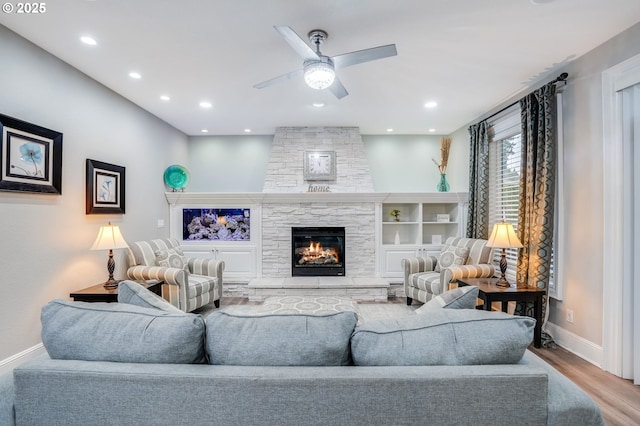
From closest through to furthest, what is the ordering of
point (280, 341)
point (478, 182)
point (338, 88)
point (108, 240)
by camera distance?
1. point (280, 341)
2. point (338, 88)
3. point (108, 240)
4. point (478, 182)

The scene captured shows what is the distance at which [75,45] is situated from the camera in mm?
2594

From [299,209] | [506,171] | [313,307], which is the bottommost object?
[313,307]

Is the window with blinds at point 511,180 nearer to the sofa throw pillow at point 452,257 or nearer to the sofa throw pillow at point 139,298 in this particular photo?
the sofa throw pillow at point 452,257

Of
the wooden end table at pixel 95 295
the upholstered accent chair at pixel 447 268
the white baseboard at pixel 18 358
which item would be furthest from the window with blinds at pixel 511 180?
the white baseboard at pixel 18 358

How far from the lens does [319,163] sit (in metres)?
5.08

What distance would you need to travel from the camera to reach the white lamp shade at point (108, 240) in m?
3.00

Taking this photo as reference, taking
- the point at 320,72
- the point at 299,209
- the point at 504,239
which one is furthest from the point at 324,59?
the point at 299,209

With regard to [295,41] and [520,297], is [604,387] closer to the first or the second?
[520,297]

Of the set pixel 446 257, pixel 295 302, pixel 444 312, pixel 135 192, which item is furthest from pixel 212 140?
pixel 444 312

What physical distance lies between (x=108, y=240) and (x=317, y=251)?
2.91 metres

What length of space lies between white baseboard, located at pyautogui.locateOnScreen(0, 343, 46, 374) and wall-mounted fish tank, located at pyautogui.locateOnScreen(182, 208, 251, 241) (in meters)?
2.58

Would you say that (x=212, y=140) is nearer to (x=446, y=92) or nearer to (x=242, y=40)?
(x=242, y=40)

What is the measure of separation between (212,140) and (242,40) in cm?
338

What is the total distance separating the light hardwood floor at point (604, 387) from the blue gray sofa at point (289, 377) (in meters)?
1.53
